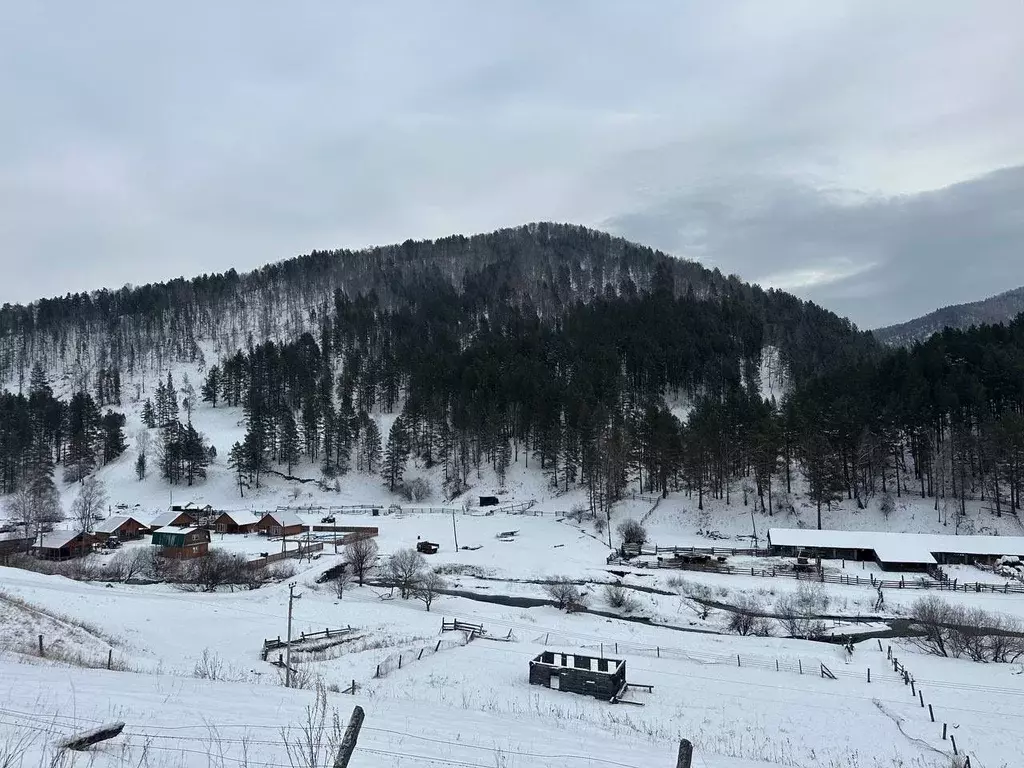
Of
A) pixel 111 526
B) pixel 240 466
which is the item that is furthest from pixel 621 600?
pixel 240 466

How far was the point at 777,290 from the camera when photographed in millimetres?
158250

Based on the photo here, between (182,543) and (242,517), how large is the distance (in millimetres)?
12442

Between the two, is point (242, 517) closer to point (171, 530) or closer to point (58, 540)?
point (171, 530)

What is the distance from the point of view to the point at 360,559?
46812 mm

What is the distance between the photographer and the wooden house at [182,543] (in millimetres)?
53500

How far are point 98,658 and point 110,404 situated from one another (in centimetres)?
11496

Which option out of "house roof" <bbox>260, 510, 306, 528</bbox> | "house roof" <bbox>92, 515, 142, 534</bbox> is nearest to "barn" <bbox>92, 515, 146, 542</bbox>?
"house roof" <bbox>92, 515, 142, 534</bbox>

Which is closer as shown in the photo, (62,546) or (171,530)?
(62,546)

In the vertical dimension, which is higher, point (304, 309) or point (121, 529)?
point (304, 309)

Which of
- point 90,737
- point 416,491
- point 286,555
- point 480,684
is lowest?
point 480,684

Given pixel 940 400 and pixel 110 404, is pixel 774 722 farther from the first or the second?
pixel 110 404

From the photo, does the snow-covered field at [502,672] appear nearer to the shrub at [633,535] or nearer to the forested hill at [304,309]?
the shrub at [633,535]

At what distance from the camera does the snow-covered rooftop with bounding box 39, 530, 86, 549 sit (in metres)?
54.5

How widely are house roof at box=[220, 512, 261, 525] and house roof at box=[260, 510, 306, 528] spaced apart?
6.12ft
